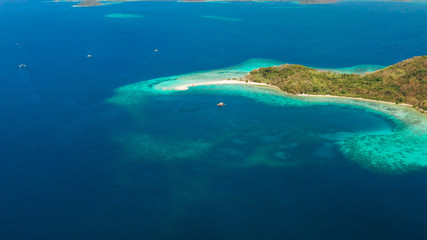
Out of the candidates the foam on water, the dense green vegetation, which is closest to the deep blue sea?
the foam on water

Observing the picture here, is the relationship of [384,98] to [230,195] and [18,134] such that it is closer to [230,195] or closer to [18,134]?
[230,195]

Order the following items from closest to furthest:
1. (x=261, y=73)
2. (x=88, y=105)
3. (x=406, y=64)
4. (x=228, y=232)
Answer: (x=228, y=232) < (x=88, y=105) < (x=406, y=64) < (x=261, y=73)

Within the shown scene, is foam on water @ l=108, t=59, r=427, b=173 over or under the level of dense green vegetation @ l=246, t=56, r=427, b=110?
under

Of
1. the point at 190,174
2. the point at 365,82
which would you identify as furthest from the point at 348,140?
the point at 365,82

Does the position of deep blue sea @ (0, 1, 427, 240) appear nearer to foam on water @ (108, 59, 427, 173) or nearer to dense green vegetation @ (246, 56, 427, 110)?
foam on water @ (108, 59, 427, 173)

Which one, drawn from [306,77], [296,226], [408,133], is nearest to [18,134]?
[296,226]

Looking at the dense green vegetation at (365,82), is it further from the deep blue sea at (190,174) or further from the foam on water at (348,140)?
the deep blue sea at (190,174)
